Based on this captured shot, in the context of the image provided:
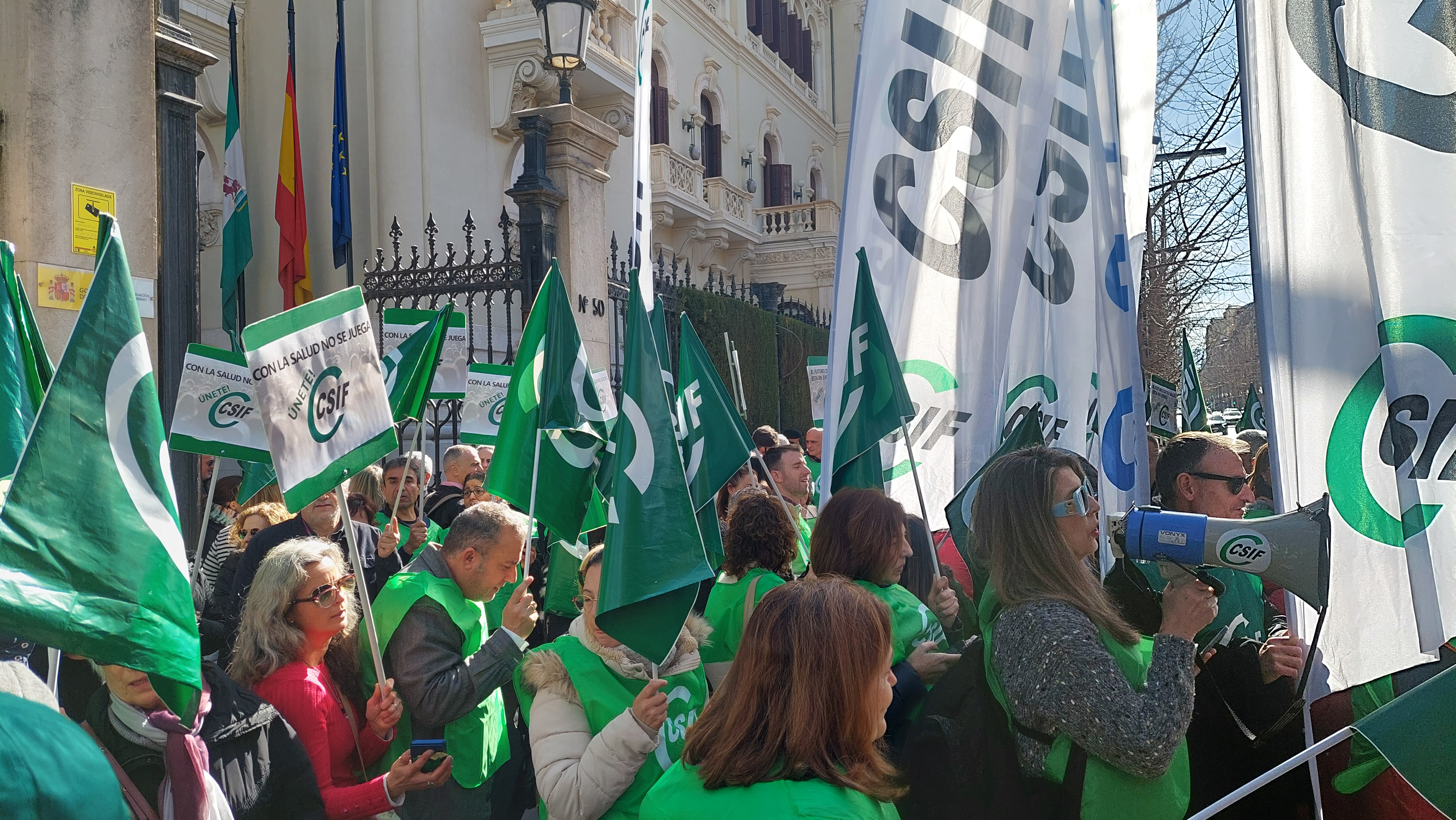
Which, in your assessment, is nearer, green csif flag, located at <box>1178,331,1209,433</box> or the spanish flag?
green csif flag, located at <box>1178,331,1209,433</box>

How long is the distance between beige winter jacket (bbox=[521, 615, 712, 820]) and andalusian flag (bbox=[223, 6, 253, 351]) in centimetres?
939

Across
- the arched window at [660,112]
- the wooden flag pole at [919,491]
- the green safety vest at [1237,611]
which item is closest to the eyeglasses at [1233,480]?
the green safety vest at [1237,611]

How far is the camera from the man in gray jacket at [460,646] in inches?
133

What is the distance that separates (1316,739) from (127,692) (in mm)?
2794

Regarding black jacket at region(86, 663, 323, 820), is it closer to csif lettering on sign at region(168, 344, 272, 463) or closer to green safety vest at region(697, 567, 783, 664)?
green safety vest at region(697, 567, 783, 664)

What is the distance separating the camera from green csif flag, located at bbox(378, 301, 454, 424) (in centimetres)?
519

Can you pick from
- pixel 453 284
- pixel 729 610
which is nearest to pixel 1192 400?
pixel 729 610

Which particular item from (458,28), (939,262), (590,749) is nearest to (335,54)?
(458,28)

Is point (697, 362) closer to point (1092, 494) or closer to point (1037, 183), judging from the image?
point (1037, 183)

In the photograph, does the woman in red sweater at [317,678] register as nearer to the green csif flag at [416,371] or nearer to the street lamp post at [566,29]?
the green csif flag at [416,371]

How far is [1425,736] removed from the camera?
186 cm

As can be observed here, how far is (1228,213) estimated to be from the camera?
11.2 meters

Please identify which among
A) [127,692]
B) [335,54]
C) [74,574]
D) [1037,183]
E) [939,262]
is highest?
[335,54]

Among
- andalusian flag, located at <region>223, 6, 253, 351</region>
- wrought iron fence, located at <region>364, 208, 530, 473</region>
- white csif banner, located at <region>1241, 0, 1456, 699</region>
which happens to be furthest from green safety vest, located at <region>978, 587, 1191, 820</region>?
andalusian flag, located at <region>223, 6, 253, 351</region>
